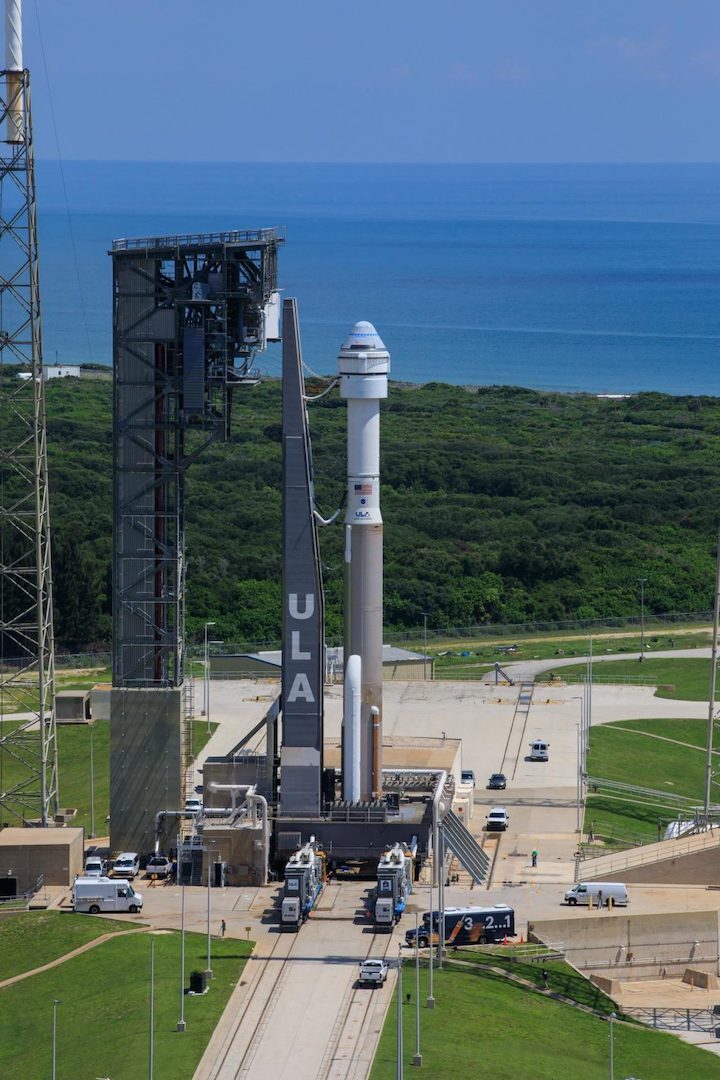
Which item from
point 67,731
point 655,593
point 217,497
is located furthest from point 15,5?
point 217,497

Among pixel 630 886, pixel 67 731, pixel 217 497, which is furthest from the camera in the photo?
pixel 217 497

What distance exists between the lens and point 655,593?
145m

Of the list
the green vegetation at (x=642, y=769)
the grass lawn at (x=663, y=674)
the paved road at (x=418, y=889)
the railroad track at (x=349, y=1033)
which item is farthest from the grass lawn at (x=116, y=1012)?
the grass lawn at (x=663, y=674)

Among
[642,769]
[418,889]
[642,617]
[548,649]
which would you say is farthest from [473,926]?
[642,617]

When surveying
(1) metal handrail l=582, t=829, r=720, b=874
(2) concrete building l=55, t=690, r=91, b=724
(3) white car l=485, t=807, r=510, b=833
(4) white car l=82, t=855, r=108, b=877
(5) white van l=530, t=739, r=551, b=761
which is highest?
(2) concrete building l=55, t=690, r=91, b=724

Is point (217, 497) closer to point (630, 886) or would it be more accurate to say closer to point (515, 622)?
point (515, 622)

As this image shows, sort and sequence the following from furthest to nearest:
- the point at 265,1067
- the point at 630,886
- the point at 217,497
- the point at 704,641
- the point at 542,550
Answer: the point at 217,497
the point at 542,550
the point at 704,641
the point at 630,886
the point at 265,1067

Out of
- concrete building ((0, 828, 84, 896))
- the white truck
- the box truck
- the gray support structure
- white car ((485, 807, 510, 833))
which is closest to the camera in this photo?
the box truck

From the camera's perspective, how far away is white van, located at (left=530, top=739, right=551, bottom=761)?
9944 centimetres

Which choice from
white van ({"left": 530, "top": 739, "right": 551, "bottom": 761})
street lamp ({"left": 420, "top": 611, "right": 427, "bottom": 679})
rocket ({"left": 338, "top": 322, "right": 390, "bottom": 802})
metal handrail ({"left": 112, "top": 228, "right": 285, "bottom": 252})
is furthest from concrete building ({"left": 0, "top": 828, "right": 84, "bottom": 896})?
street lamp ({"left": 420, "top": 611, "right": 427, "bottom": 679})

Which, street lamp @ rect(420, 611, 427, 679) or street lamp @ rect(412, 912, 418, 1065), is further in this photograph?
street lamp @ rect(420, 611, 427, 679)

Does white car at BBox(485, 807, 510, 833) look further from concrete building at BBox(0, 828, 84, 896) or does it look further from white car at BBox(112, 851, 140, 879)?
concrete building at BBox(0, 828, 84, 896)

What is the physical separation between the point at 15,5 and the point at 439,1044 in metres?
41.5

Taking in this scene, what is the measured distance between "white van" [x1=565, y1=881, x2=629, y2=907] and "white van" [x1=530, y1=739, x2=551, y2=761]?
23653 millimetres
